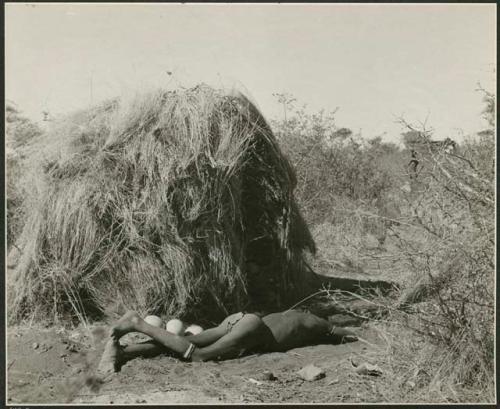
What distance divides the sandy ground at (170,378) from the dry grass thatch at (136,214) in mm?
510

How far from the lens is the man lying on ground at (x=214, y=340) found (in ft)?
13.9

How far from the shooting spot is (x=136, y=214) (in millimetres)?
4910

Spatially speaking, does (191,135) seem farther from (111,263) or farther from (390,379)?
(390,379)

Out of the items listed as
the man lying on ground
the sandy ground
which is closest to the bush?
the sandy ground

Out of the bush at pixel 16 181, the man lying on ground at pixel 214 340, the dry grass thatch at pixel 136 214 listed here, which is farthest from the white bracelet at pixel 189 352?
the bush at pixel 16 181

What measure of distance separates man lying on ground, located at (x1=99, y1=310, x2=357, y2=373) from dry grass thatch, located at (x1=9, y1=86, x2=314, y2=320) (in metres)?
0.64

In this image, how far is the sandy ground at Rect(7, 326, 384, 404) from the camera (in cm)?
389

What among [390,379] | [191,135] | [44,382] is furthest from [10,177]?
[390,379]

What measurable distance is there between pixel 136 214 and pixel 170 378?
139cm

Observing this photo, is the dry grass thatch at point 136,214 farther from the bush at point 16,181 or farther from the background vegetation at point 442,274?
the background vegetation at point 442,274

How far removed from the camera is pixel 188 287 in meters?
5.01

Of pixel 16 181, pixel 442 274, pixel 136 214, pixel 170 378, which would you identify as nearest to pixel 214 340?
pixel 170 378

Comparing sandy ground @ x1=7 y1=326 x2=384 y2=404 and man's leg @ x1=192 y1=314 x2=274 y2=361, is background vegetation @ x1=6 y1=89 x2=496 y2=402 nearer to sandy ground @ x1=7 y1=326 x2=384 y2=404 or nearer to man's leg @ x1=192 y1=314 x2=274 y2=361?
sandy ground @ x1=7 y1=326 x2=384 y2=404

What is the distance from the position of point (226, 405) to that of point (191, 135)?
85.6 inches
